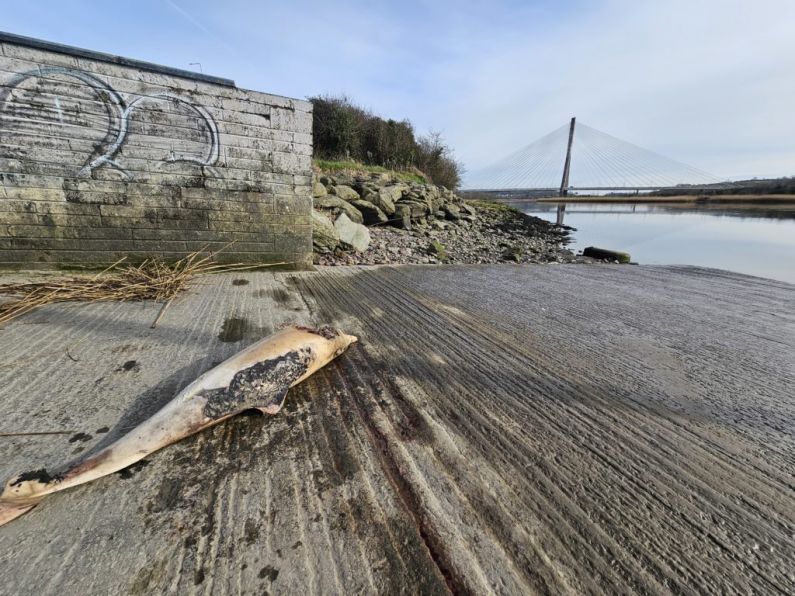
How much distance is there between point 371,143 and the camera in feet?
46.5

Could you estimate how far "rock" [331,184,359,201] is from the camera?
872cm

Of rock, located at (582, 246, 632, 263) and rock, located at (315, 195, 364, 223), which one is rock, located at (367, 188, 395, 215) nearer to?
rock, located at (315, 195, 364, 223)

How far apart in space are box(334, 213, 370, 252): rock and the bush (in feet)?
24.7

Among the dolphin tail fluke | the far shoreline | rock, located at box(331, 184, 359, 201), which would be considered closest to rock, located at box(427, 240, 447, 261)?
rock, located at box(331, 184, 359, 201)

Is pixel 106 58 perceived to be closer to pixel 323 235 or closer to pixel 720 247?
pixel 323 235

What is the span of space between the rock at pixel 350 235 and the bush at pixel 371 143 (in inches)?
296

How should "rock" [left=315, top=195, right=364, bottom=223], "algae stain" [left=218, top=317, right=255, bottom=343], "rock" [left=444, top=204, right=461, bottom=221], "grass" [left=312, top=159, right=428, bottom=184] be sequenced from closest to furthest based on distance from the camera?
1. "algae stain" [left=218, top=317, right=255, bottom=343]
2. "rock" [left=315, top=195, right=364, bottom=223]
3. "grass" [left=312, top=159, right=428, bottom=184]
4. "rock" [left=444, top=204, right=461, bottom=221]

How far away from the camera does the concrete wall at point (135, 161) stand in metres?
3.09

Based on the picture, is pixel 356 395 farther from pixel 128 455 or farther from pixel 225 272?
pixel 225 272

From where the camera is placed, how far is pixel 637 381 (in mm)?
1760

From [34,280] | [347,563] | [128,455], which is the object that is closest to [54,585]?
[128,455]

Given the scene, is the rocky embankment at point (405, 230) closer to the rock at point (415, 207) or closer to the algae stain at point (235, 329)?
the rock at point (415, 207)

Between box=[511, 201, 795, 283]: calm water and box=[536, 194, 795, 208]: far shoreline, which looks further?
box=[536, 194, 795, 208]: far shoreline

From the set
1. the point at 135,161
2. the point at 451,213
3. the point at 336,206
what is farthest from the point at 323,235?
the point at 451,213
